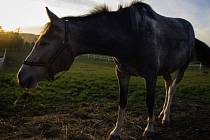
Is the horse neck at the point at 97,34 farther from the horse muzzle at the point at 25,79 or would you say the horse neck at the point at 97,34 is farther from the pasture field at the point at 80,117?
the pasture field at the point at 80,117

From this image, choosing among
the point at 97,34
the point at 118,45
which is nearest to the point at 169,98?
the point at 118,45

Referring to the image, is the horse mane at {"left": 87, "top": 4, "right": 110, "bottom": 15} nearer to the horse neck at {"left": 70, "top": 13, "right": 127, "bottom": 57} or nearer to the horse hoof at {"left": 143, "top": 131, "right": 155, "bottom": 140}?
the horse neck at {"left": 70, "top": 13, "right": 127, "bottom": 57}

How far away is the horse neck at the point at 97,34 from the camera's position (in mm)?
5355

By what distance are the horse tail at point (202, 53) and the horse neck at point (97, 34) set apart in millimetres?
4149

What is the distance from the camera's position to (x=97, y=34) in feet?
18.2

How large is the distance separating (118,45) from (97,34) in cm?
47

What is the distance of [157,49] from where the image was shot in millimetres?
6359

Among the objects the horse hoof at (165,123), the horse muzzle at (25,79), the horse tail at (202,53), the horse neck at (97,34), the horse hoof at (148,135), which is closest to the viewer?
the horse muzzle at (25,79)

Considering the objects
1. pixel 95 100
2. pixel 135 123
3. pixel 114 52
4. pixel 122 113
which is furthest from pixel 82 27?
pixel 95 100

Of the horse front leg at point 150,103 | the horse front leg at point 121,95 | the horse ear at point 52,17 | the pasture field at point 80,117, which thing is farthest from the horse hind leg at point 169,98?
the horse ear at point 52,17

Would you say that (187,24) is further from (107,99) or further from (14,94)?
(14,94)

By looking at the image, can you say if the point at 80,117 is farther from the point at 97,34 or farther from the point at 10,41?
the point at 10,41

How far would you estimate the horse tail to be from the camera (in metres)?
9.27

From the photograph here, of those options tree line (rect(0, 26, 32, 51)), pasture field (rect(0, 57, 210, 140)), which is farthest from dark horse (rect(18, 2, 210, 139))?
tree line (rect(0, 26, 32, 51))
